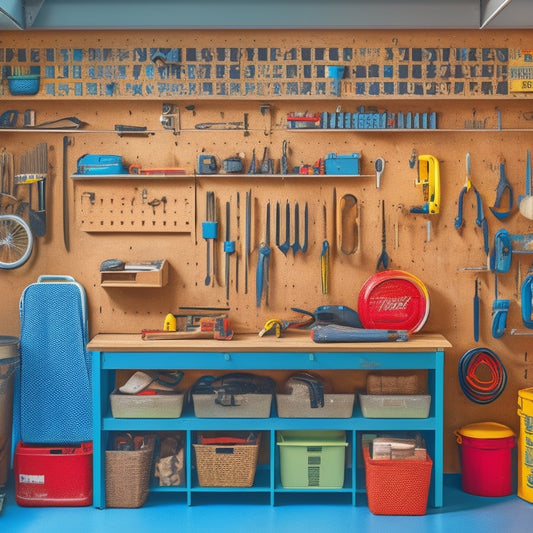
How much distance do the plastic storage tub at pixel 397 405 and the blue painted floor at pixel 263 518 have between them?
536 mm

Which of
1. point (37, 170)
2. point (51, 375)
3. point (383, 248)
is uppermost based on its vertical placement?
point (37, 170)

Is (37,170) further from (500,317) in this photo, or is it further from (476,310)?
(500,317)

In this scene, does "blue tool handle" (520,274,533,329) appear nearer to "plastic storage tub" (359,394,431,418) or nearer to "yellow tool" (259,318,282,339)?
"plastic storage tub" (359,394,431,418)

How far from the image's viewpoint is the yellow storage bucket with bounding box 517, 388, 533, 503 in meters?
4.51

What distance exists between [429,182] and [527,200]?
0.60m

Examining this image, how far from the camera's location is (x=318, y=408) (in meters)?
4.43

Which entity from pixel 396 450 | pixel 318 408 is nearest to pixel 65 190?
pixel 318 408

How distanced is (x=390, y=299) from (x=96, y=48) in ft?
7.54

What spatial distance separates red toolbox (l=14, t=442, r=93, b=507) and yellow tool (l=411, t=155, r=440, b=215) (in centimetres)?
246

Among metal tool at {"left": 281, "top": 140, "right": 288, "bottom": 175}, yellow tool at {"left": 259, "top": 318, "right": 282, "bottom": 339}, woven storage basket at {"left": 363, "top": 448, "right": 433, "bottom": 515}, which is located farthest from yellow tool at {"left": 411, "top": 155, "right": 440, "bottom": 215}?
woven storage basket at {"left": 363, "top": 448, "right": 433, "bottom": 515}

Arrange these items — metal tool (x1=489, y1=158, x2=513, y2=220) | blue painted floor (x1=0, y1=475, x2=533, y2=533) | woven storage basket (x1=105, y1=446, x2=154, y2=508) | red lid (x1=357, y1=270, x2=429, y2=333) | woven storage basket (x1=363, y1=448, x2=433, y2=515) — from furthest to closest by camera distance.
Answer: metal tool (x1=489, y1=158, x2=513, y2=220)
red lid (x1=357, y1=270, x2=429, y2=333)
woven storage basket (x1=105, y1=446, x2=154, y2=508)
woven storage basket (x1=363, y1=448, x2=433, y2=515)
blue painted floor (x1=0, y1=475, x2=533, y2=533)

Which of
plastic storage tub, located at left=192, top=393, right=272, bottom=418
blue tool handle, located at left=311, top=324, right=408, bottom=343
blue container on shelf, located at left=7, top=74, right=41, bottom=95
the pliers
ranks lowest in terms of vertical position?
plastic storage tub, located at left=192, top=393, right=272, bottom=418

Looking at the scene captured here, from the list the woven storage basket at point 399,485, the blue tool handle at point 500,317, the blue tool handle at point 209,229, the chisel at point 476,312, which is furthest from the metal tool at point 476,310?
the blue tool handle at point 209,229

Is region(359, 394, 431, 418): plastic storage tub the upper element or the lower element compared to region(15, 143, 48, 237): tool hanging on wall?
lower
